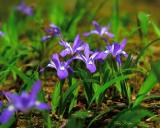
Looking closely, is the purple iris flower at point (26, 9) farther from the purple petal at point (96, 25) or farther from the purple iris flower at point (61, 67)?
the purple iris flower at point (61, 67)

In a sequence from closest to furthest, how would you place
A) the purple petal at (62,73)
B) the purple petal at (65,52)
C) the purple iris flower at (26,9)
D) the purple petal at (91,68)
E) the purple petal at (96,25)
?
the purple petal at (62,73) < the purple petal at (91,68) < the purple petal at (65,52) < the purple petal at (96,25) < the purple iris flower at (26,9)

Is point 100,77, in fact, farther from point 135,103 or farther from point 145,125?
point 145,125

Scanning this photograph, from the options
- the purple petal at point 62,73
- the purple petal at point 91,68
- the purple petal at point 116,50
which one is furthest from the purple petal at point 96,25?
the purple petal at point 62,73

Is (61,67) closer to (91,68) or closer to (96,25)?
(91,68)

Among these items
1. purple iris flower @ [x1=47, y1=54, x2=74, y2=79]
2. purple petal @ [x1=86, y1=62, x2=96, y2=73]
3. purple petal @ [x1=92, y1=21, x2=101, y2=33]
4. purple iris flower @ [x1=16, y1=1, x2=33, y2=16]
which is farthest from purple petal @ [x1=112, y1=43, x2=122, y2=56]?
purple iris flower @ [x1=16, y1=1, x2=33, y2=16]

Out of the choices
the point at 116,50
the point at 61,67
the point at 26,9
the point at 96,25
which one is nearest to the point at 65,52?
the point at 61,67

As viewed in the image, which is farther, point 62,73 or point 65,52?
point 65,52

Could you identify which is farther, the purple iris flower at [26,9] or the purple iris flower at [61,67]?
the purple iris flower at [26,9]

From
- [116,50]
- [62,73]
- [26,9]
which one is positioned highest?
[26,9]

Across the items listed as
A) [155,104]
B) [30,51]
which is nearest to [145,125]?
[155,104]

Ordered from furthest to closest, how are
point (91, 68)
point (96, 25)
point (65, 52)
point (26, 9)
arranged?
point (26, 9) < point (96, 25) < point (65, 52) < point (91, 68)

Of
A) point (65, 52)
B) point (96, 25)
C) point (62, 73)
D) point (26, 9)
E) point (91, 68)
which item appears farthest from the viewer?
point (26, 9)
